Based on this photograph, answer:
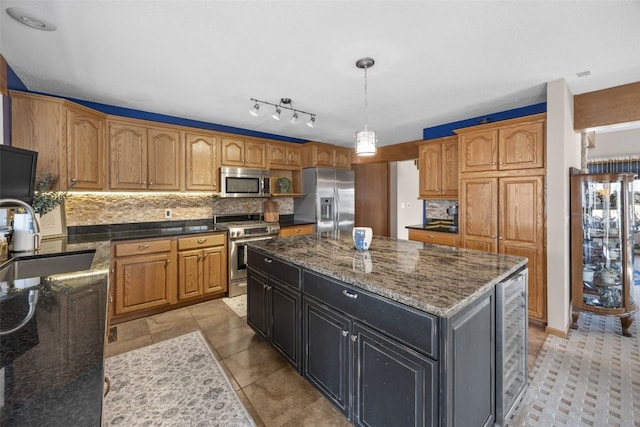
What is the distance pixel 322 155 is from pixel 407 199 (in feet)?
8.15

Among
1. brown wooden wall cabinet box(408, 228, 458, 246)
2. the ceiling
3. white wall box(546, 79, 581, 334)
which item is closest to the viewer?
the ceiling

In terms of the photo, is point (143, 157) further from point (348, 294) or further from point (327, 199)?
point (348, 294)

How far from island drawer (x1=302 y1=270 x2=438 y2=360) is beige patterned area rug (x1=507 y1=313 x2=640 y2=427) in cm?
110

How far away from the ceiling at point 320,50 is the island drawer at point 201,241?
162cm

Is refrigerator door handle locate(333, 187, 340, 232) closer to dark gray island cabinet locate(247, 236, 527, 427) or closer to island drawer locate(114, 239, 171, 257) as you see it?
island drawer locate(114, 239, 171, 257)

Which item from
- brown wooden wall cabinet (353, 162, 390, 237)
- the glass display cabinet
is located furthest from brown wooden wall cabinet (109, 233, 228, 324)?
the glass display cabinet

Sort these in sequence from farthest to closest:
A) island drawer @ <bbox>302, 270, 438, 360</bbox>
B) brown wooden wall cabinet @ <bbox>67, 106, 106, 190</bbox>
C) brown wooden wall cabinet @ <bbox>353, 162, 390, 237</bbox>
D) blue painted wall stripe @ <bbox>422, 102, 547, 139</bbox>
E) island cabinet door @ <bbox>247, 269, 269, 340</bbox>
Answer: brown wooden wall cabinet @ <bbox>353, 162, 390, 237</bbox>
blue painted wall stripe @ <bbox>422, 102, 547, 139</bbox>
brown wooden wall cabinet @ <bbox>67, 106, 106, 190</bbox>
island cabinet door @ <bbox>247, 269, 269, 340</bbox>
island drawer @ <bbox>302, 270, 438, 360</bbox>

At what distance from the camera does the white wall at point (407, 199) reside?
636cm

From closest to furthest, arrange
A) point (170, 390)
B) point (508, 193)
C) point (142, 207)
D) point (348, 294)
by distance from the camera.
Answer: point (348, 294), point (170, 390), point (508, 193), point (142, 207)

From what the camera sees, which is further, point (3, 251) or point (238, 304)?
point (238, 304)

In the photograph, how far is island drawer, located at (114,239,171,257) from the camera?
3086mm

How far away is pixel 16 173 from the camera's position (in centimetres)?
198

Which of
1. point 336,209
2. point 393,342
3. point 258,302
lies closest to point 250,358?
point 258,302

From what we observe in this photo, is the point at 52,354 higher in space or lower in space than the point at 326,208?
lower
